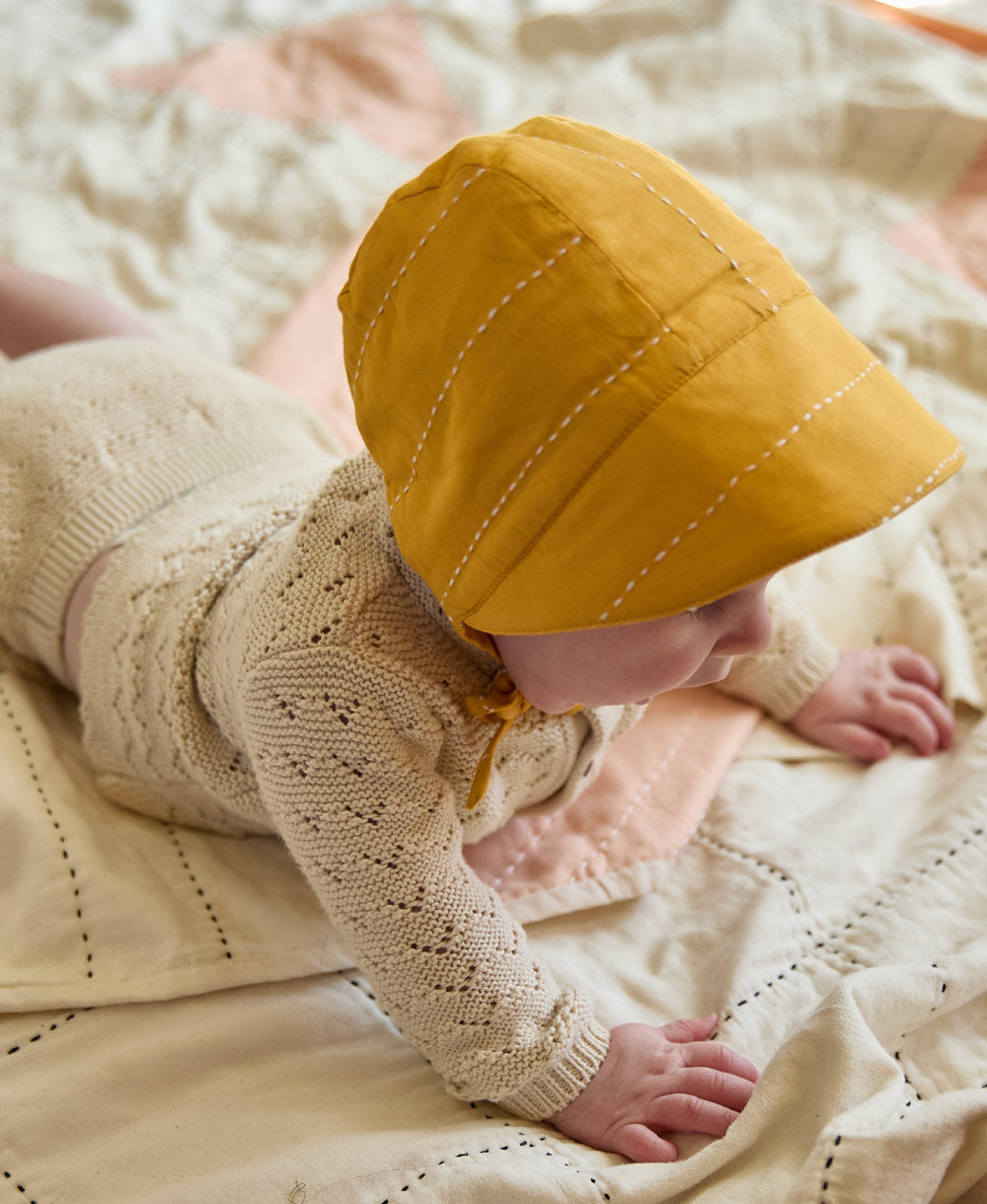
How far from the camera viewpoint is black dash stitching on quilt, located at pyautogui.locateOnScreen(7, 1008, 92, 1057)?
0.73 metres

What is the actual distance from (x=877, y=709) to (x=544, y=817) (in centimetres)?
30

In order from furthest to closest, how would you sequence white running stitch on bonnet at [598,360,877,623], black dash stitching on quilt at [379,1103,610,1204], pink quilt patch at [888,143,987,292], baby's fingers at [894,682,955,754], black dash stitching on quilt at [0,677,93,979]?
pink quilt patch at [888,143,987,292], baby's fingers at [894,682,955,754], black dash stitching on quilt at [0,677,93,979], black dash stitching on quilt at [379,1103,610,1204], white running stitch on bonnet at [598,360,877,623]

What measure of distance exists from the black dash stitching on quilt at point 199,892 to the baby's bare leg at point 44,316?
0.53 meters

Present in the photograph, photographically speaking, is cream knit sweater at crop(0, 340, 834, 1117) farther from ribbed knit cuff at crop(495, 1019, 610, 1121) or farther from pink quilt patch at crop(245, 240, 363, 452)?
pink quilt patch at crop(245, 240, 363, 452)

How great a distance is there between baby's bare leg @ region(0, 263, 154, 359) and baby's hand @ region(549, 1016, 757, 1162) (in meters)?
0.85

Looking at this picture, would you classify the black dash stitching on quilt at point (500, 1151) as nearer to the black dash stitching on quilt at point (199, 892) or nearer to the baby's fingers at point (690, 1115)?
the baby's fingers at point (690, 1115)

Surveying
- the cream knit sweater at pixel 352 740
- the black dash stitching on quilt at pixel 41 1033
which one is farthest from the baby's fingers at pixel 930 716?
the black dash stitching on quilt at pixel 41 1033

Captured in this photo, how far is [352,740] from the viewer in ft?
2.33

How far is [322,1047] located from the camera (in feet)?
2.51

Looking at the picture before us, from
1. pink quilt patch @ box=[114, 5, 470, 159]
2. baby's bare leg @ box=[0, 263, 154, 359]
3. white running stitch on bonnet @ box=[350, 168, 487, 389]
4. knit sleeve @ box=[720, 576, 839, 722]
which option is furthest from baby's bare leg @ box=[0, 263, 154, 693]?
knit sleeve @ box=[720, 576, 839, 722]

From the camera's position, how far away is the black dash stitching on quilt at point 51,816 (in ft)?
2.58

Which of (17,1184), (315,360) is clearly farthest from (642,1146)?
(315,360)

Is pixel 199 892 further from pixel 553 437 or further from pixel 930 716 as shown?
pixel 930 716

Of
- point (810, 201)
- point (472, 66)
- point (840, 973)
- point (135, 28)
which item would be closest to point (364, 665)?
point (840, 973)
